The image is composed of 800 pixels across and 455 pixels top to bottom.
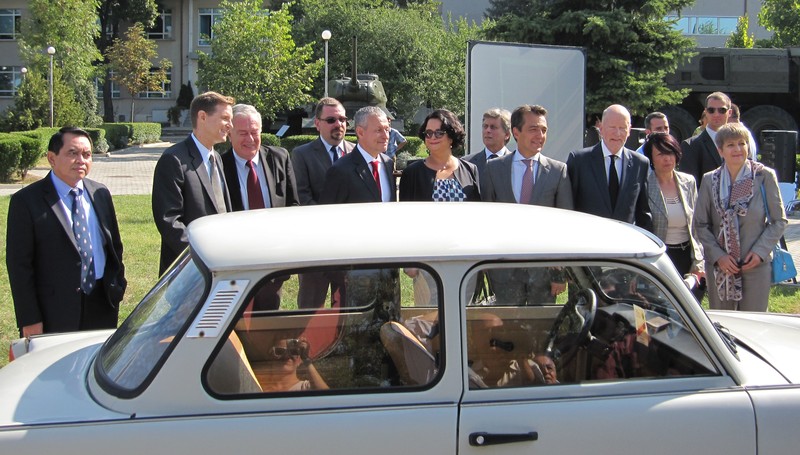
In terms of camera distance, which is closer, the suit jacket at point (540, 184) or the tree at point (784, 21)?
the suit jacket at point (540, 184)

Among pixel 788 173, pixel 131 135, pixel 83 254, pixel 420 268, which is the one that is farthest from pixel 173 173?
pixel 131 135

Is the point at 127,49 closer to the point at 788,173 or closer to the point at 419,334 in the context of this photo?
the point at 788,173

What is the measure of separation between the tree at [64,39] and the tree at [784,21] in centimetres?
3273

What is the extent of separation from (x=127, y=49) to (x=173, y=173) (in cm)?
4281

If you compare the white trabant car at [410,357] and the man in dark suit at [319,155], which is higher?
the man in dark suit at [319,155]

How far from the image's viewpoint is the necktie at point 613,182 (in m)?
6.12

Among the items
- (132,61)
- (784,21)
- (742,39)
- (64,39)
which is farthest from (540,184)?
(132,61)

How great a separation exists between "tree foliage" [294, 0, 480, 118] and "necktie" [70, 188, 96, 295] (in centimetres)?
3323

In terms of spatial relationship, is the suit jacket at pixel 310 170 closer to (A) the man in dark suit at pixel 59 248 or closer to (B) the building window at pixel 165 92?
(A) the man in dark suit at pixel 59 248

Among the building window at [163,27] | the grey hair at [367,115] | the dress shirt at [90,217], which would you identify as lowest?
the dress shirt at [90,217]

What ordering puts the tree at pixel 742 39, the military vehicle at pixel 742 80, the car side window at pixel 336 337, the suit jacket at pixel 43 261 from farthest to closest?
the tree at pixel 742 39 < the military vehicle at pixel 742 80 < the suit jacket at pixel 43 261 < the car side window at pixel 336 337

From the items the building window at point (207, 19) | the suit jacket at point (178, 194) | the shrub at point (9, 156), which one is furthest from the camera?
the building window at point (207, 19)

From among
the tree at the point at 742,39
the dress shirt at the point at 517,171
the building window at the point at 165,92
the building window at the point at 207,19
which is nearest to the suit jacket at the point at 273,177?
the dress shirt at the point at 517,171

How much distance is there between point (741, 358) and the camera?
133 inches
